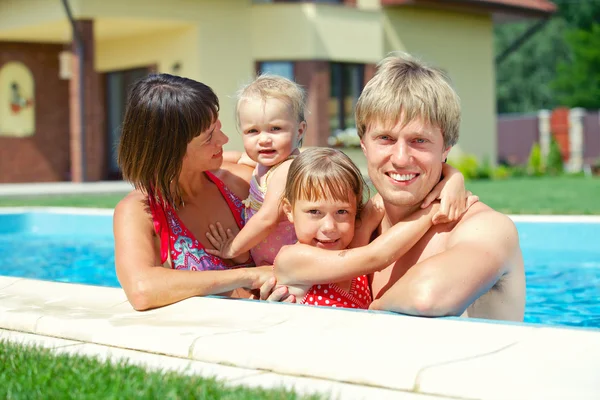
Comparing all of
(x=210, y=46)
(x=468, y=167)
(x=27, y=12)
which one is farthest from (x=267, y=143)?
(x=468, y=167)

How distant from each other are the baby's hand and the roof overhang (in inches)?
652

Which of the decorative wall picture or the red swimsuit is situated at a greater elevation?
the decorative wall picture

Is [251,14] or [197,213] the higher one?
[251,14]

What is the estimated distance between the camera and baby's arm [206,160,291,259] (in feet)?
12.2

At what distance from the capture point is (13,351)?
2898mm

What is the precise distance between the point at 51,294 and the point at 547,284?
487 cm

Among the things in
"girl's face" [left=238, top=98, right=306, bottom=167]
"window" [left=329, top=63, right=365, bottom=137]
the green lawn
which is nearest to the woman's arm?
"girl's face" [left=238, top=98, right=306, bottom=167]

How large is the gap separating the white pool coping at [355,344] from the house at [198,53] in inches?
566

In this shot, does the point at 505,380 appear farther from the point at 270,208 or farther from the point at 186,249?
the point at 186,249

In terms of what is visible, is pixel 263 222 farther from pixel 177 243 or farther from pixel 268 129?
pixel 268 129

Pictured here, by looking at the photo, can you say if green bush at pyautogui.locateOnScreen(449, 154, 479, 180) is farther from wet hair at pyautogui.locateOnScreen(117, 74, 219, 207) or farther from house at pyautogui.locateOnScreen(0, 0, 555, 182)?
wet hair at pyautogui.locateOnScreen(117, 74, 219, 207)

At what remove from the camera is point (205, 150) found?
12.0 ft

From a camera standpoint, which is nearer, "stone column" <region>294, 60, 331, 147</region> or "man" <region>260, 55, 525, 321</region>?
"man" <region>260, 55, 525, 321</region>

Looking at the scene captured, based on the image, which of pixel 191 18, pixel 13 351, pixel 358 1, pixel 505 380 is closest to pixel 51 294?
pixel 13 351
